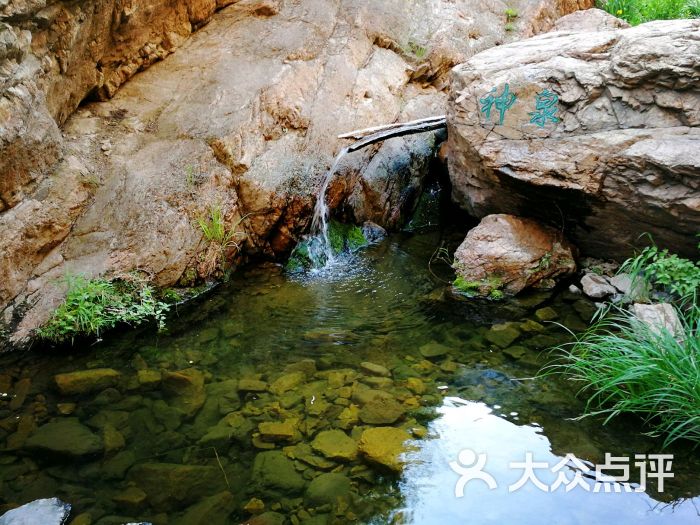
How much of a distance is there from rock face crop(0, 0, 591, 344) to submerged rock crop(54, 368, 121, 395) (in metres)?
0.80

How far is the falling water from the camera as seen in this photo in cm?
687

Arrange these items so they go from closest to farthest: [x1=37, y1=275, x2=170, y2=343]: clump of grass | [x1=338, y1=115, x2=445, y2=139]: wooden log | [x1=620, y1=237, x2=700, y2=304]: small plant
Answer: [x1=620, y1=237, x2=700, y2=304]: small plant
[x1=37, y1=275, x2=170, y2=343]: clump of grass
[x1=338, y1=115, x2=445, y2=139]: wooden log

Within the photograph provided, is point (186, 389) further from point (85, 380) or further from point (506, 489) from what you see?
point (506, 489)

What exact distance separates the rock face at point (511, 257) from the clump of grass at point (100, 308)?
3.25 meters

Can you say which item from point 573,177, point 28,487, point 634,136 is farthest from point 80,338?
point 634,136

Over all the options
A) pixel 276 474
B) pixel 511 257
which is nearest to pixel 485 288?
pixel 511 257

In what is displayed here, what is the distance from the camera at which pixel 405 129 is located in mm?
7273

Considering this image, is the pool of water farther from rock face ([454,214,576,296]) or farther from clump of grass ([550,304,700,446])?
rock face ([454,214,576,296])

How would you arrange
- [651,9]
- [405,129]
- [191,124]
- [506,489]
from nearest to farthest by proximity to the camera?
[506,489] < [191,124] < [405,129] < [651,9]

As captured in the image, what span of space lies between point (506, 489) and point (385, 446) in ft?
2.68

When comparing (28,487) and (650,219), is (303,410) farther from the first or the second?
(650,219)

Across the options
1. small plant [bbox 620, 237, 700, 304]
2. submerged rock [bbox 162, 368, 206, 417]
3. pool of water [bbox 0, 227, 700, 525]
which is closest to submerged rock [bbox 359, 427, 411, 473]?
pool of water [bbox 0, 227, 700, 525]

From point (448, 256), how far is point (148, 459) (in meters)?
4.26

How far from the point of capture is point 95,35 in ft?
20.2
